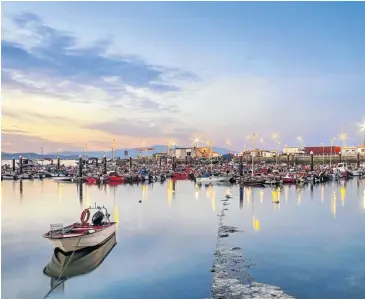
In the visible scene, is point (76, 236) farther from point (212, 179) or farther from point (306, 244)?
point (212, 179)

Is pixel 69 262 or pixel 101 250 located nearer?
pixel 69 262

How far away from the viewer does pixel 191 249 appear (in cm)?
1530

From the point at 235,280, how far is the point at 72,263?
5.41 metres

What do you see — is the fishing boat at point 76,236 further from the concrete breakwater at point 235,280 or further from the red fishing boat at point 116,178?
the red fishing boat at point 116,178

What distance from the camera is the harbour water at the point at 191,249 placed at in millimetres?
11102

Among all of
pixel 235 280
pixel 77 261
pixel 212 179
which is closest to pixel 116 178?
pixel 212 179

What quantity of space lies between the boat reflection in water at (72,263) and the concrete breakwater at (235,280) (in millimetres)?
3889

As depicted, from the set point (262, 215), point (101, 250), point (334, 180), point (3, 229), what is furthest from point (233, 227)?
point (334, 180)

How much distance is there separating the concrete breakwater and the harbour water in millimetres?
227

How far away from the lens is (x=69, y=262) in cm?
1330

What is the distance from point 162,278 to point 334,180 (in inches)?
1817

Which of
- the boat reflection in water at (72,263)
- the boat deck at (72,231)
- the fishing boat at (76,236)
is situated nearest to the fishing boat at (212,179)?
the boat deck at (72,231)

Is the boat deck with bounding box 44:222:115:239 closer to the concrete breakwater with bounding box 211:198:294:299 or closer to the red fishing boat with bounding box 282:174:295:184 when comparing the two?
the concrete breakwater with bounding box 211:198:294:299

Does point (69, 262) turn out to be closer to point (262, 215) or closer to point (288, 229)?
point (288, 229)
